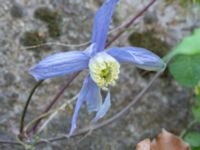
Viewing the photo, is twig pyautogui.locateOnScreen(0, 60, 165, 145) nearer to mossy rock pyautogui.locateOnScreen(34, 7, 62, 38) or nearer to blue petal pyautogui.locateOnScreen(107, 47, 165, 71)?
mossy rock pyautogui.locateOnScreen(34, 7, 62, 38)

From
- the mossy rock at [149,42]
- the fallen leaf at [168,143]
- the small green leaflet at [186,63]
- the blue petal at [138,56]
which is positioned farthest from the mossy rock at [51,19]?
the blue petal at [138,56]

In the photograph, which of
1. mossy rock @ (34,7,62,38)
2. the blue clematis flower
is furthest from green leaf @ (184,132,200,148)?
the blue clematis flower

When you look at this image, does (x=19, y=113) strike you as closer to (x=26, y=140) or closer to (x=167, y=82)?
(x=26, y=140)

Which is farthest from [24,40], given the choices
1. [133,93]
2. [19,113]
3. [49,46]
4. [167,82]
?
[167,82]

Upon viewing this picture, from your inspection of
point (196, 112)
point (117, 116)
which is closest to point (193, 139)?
point (196, 112)

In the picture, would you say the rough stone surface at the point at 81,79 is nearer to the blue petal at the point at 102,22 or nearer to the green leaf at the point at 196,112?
the green leaf at the point at 196,112

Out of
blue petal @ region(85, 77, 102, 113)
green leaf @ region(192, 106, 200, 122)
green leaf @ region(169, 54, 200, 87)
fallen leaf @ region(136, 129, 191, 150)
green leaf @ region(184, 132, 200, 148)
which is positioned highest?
blue petal @ region(85, 77, 102, 113)
